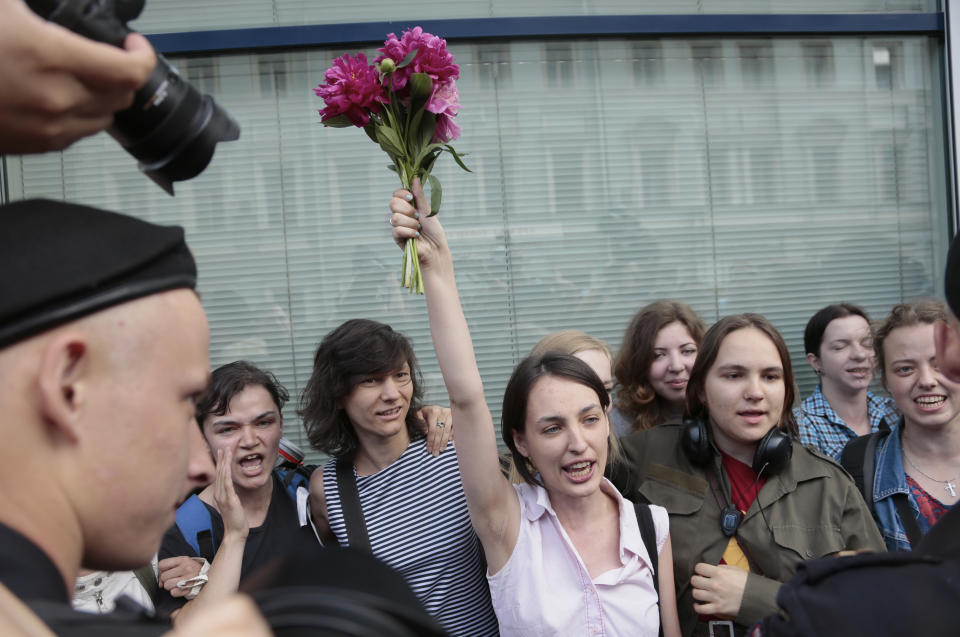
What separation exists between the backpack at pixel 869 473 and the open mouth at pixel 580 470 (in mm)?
1331

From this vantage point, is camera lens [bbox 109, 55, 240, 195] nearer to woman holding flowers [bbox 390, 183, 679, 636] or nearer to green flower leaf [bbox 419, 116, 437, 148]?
woman holding flowers [bbox 390, 183, 679, 636]

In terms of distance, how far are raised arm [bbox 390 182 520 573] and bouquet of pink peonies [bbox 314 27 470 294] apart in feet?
0.21

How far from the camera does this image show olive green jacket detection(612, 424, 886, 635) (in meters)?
2.86

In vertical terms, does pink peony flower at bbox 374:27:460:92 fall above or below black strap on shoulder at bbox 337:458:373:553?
above

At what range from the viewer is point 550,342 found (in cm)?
411

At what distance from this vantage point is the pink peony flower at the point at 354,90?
2.62 meters

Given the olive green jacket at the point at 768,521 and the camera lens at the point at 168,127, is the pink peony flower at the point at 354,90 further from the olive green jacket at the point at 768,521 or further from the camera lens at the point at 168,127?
the olive green jacket at the point at 768,521

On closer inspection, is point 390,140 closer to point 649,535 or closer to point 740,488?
point 649,535

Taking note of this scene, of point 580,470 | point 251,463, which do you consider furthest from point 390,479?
point 580,470

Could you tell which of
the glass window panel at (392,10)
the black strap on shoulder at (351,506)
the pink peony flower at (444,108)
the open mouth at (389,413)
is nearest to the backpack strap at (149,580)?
the black strap on shoulder at (351,506)

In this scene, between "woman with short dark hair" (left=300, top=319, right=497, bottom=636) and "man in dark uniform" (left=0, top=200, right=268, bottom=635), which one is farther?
"woman with short dark hair" (left=300, top=319, right=497, bottom=636)

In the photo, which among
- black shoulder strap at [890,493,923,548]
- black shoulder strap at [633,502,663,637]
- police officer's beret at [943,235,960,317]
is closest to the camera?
police officer's beret at [943,235,960,317]

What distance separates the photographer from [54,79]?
920mm

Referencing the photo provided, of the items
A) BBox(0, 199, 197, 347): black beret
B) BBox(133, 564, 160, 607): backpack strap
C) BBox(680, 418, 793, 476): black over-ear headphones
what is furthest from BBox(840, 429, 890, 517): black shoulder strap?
BBox(0, 199, 197, 347): black beret
